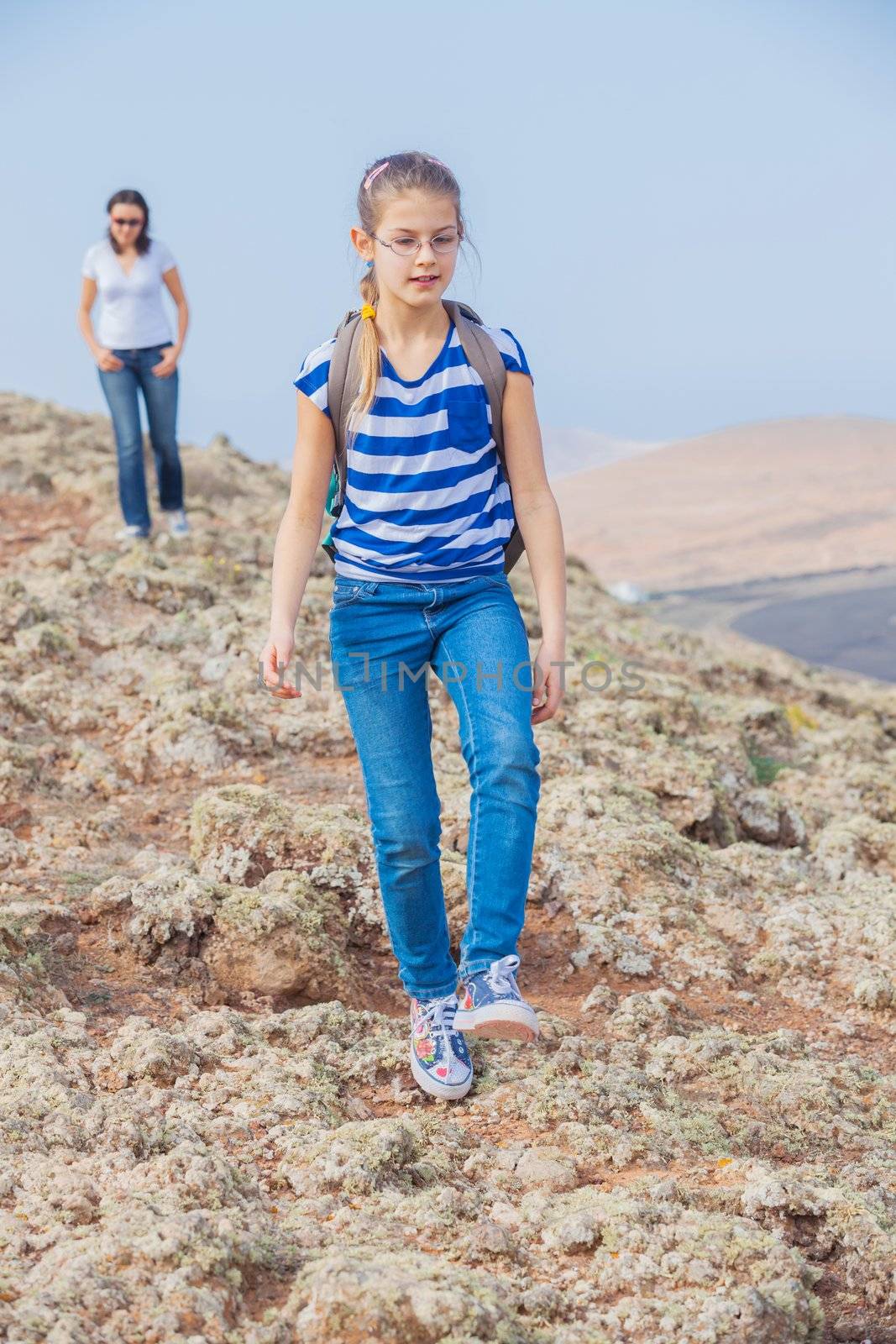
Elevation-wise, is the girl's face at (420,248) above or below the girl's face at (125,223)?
below

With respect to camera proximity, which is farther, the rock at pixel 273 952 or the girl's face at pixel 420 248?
the rock at pixel 273 952

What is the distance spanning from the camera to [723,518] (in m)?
33.0

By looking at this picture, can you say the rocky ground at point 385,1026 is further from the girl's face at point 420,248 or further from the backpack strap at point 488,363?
the girl's face at point 420,248

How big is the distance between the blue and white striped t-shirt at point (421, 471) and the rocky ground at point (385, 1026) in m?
1.10

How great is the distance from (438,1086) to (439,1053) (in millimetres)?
69

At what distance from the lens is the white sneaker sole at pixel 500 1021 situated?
8.92 feet

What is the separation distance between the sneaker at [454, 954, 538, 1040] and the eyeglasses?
151 cm

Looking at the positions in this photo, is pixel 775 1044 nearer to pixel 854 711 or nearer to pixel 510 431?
pixel 510 431

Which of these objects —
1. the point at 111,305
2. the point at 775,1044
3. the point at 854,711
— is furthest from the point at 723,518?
the point at 775,1044

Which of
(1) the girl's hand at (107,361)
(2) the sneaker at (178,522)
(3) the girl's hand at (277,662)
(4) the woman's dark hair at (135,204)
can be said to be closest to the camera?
(3) the girl's hand at (277,662)

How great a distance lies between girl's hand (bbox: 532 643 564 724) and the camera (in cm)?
281

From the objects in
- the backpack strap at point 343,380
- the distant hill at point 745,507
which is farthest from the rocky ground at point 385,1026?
the distant hill at point 745,507

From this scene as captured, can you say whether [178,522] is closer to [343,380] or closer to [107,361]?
[107,361]

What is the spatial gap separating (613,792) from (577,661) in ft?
5.25
